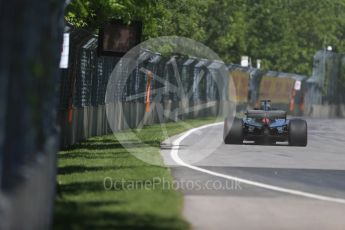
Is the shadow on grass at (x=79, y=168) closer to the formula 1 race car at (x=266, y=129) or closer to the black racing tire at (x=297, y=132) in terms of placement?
the formula 1 race car at (x=266, y=129)

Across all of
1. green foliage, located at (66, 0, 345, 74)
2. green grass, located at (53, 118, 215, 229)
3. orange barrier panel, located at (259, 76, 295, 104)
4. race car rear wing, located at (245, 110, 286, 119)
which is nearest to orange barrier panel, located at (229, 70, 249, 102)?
orange barrier panel, located at (259, 76, 295, 104)

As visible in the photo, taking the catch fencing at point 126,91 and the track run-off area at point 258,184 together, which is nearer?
the track run-off area at point 258,184

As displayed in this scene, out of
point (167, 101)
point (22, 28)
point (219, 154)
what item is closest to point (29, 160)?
point (22, 28)

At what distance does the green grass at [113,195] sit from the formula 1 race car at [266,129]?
4.82 m

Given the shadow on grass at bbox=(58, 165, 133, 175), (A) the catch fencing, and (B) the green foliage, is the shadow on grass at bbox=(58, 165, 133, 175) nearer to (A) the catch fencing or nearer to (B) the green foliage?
(A) the catch fencing

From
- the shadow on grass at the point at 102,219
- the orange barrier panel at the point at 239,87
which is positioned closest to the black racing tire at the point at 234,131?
the shadow on grass at the point at 102,219

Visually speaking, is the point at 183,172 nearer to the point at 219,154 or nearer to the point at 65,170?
the point at 65,170

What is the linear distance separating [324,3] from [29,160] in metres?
72.4

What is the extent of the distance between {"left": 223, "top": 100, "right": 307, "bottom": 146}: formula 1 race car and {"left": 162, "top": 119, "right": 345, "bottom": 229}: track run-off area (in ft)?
0.91

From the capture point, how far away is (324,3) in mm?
78000

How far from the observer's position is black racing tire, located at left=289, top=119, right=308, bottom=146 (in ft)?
78.9

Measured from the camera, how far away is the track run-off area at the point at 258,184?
10602mm

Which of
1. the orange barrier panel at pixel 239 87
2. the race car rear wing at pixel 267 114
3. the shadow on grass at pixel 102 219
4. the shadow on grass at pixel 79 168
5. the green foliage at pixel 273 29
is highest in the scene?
the green foliage at pixel 273 29

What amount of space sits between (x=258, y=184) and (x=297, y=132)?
31.9 feet
